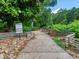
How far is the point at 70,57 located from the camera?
11203mm

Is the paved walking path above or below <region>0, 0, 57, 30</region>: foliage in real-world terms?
below

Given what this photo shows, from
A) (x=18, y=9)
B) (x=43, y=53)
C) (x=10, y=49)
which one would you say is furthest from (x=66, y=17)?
(x=10, y=49)

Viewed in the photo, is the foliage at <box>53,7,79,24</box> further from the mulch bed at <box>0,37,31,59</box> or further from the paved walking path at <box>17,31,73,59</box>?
A: the paved walking path at <box>17,31,73,59</box>

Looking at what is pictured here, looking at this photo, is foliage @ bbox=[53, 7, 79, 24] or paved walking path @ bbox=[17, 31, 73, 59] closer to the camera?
paved walking path @ bbox=[17, 31, 73, 59]

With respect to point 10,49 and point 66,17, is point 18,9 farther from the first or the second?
point 66,17

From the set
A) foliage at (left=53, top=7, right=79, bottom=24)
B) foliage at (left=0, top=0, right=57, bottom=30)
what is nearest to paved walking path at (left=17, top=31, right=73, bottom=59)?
foliage at (left=0, top=0, right=57, bottom=30)

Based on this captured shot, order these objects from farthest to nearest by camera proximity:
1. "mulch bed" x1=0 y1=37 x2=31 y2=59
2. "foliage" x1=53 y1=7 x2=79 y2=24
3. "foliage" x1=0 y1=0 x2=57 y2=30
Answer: "foliage" x1=53 y1=7 x2=79 y2=24, "foliage" x1=0 y1=0 x2=57 y2=30, "mulch bed" x1=0 y1=37 x2=31 y2=59

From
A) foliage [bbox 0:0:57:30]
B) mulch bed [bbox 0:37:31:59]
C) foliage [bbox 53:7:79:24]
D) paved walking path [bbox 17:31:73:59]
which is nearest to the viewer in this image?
mulch bed [bbox 0:37:31:59]

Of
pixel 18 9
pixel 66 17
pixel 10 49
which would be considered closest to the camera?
pixel 10 49

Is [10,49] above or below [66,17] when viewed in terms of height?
below

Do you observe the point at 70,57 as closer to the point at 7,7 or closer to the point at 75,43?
the point at 75,43

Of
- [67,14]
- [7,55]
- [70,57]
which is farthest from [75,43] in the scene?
[67,14]

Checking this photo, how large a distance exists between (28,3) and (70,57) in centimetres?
1259

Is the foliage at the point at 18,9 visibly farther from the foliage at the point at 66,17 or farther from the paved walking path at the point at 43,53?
the foliage at the point at 66,17
